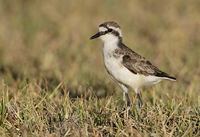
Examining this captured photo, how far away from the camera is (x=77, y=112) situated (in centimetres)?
685

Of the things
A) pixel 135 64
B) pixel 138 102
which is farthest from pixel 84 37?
pixel 138 102

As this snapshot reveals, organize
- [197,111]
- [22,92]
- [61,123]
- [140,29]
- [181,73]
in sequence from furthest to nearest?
[140,29] < [181,73] < [22,92] < [197,111] < [61,123]

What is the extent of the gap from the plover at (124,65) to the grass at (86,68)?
245 mm

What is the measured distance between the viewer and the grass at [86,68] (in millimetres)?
6531

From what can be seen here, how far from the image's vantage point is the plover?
787 cm

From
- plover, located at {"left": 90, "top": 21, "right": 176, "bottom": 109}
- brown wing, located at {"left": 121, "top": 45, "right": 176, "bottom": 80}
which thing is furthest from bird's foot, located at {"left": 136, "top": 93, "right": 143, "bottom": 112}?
brown wing, located at {"left": 121, "top": 45, "right": 176, "bottom": 80}

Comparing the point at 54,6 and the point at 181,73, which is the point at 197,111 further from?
the point at 54,6

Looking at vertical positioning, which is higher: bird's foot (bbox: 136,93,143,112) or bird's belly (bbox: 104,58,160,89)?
bird's belly (bbox: 104,58,160,89)

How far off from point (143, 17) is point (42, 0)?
2574mm

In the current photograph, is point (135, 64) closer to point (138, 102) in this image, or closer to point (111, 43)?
point (111, 43)

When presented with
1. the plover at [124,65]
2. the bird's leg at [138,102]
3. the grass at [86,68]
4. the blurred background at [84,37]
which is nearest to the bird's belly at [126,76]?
the plover at [124,65]

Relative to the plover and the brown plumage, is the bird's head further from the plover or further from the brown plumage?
the brown plumage

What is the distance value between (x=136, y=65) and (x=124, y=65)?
0.20 m

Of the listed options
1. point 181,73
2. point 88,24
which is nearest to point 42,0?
point 88,24
